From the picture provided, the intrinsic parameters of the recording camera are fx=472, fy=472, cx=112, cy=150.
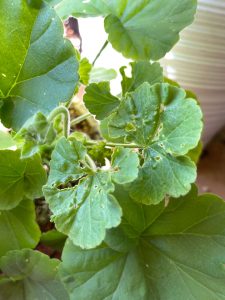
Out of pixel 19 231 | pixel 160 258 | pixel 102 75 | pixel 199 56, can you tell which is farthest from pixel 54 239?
pixel 199 56

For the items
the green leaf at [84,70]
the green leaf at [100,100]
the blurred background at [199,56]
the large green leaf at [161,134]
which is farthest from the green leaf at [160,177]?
the blurred background at [199,56]

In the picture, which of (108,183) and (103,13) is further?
(103,13)

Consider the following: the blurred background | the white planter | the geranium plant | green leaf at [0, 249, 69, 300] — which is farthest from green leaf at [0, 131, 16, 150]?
the white planter

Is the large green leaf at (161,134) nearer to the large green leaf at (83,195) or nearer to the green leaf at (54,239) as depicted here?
the large green leaf at (83,195)

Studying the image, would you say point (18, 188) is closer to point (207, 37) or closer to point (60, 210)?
point (60, 210)

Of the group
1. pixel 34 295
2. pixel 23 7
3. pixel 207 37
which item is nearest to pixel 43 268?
pixel 34 295

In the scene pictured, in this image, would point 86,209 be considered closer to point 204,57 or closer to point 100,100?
point 100,100

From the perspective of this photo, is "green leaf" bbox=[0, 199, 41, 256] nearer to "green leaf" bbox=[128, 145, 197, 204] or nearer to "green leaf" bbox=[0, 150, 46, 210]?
"green leaf" bbox=[0, 150, 46, 210]
